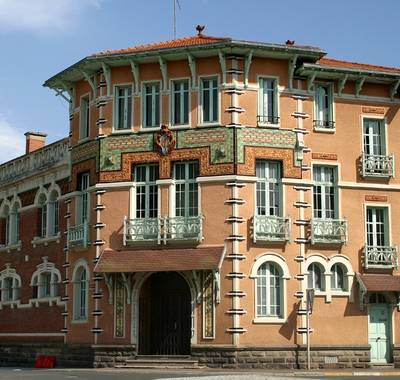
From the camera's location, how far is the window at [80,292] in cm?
3388

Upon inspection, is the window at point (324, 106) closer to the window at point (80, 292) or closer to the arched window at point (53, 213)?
the window at point (80, 292)

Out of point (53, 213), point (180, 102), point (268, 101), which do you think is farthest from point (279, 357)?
point (53, 213)

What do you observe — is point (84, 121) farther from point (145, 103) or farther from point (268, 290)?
point (268, 290)

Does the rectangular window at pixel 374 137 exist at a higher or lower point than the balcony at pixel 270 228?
higher

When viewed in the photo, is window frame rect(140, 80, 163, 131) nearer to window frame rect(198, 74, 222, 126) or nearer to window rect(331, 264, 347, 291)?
window frame rect(198, 74, 222, 126)

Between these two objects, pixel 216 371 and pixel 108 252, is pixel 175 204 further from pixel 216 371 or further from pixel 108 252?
pixel 216 371

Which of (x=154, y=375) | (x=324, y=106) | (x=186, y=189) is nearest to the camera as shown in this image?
(x=154, y=375)

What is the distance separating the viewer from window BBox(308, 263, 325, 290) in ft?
104

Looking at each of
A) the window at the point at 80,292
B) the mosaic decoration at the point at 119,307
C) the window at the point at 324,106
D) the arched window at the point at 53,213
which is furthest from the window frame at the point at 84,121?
the window at the point at 324,106

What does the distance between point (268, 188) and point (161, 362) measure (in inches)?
298

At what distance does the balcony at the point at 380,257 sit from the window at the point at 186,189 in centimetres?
686

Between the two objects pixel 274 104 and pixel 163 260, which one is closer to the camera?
pixel 163 260

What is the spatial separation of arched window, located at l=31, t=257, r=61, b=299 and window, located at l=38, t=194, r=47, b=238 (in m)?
1.71

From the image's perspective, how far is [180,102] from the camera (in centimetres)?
3250
